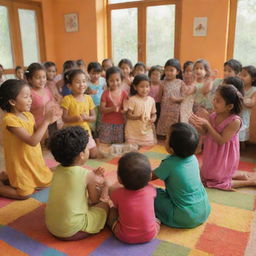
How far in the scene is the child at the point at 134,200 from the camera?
1396mm

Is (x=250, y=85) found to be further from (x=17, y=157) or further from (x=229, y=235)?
(x=17, y=157)

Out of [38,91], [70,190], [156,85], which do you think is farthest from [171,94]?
[70,190]

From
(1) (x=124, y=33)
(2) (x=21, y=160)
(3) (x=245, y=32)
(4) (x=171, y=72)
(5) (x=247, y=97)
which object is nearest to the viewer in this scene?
(2) (x=21, y=160)

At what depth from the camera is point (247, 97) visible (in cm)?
285

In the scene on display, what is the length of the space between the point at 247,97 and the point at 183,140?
166cm

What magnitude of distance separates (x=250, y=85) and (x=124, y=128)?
1.42 metres

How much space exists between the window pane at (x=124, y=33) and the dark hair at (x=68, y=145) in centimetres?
407

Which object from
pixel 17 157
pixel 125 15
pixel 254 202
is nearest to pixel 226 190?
pixel 254 202

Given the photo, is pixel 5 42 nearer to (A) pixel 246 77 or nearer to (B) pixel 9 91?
(B) pixel 9 91

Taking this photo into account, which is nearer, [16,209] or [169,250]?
[169,250]

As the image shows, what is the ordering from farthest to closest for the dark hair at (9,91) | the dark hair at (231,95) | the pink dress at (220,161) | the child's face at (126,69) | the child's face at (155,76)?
the child's face at (126,69) → the child's face at (155,76) → the pink dress at (220,161) → the dark hair at (231,95) → the dark hair at (9,91)

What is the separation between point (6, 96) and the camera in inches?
74.2

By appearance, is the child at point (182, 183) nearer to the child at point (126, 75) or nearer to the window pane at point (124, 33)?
the child at point (126, 75)

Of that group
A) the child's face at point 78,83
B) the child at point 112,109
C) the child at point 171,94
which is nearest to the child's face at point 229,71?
the child at point 171,94
